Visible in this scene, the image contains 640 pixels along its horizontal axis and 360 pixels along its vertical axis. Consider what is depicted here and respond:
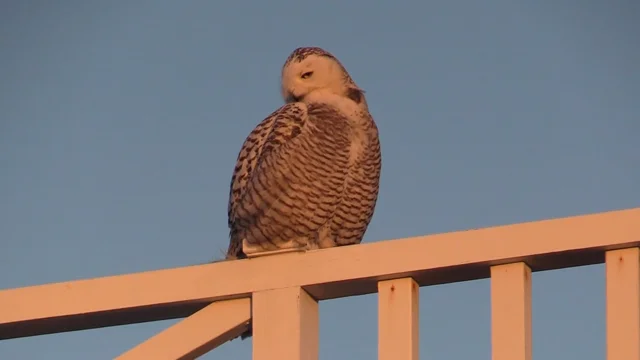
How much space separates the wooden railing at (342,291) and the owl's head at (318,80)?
2.65 metres

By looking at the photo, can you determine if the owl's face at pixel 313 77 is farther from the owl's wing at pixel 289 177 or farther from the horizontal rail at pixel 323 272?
the horizontal rail at pixel 323 272

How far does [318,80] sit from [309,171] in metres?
0.65

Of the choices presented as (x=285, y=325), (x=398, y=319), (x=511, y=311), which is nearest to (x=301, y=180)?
(x=285, y=325)

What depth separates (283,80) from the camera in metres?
6.39

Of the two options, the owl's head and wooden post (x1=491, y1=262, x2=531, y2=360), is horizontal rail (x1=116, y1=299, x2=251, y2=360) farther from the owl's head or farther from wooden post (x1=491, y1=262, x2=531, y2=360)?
the owl's head

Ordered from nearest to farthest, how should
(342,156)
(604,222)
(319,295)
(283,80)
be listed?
1. (604,222)
2. (319,295)
3. (342,156)
4. (283,80)

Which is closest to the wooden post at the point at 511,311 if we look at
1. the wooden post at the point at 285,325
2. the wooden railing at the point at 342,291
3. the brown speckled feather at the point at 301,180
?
the wooden railing at the point at 342,291

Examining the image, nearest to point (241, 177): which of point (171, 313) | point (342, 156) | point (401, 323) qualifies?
point (342, 156)

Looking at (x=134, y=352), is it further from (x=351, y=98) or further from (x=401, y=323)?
(x=351, y=98)

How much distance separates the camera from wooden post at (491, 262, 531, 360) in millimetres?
3166

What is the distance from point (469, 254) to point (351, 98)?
292cm

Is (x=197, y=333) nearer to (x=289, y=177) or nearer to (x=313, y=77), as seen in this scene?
(x=289, y=177)

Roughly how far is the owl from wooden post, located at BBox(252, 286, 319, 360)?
1.96 metres

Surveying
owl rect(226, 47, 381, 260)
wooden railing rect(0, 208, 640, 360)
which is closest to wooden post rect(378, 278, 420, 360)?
wooden railing rect(0, 208, 640, 360)
